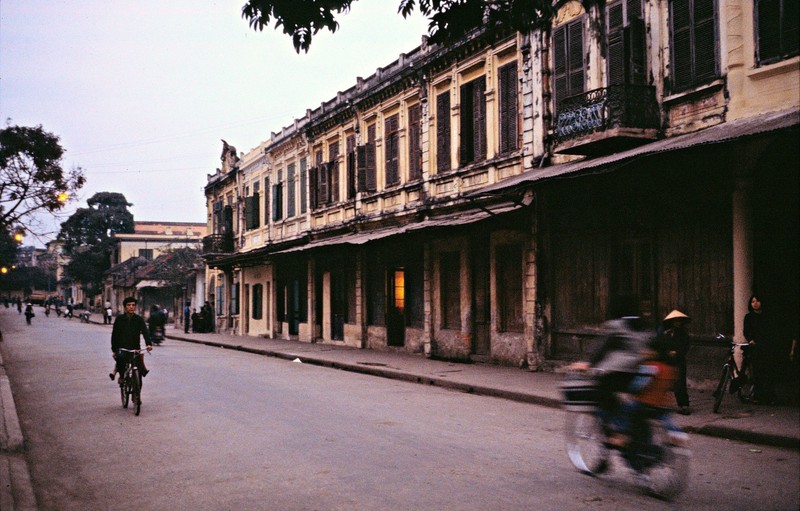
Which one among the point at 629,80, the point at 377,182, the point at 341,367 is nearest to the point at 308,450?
the point at 629,80

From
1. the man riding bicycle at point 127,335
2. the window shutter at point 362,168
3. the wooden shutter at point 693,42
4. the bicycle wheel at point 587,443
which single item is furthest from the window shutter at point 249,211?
the bicycle wheel at point 587,443

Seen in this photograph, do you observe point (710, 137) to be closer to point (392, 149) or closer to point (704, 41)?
point (704, 41)

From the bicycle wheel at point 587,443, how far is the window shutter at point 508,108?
1226cm

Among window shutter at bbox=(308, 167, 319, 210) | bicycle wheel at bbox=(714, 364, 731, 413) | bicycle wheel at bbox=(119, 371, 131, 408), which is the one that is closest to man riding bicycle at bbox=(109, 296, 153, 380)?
bicycle wheel at bbox=(119, 371, 131, 408)

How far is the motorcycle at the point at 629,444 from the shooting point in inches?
248

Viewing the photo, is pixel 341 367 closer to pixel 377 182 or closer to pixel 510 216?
pixel 510 216

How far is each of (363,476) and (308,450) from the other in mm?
1476

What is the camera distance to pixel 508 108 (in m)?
19.3

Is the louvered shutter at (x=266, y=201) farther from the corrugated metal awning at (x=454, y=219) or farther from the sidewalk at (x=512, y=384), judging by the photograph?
the corrugated metal awning at (x=454, y=219)

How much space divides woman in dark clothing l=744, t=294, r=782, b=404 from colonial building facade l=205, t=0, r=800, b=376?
1.16 metres

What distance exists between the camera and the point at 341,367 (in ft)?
68.4

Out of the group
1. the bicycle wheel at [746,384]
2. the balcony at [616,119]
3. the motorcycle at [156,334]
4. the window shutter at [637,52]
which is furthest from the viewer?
the motorcycle at [156,334]

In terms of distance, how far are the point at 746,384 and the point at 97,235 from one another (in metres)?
88.9

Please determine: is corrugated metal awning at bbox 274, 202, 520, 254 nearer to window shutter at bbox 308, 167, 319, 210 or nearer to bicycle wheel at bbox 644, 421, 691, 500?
window shutter at bbox 308, 167, 319, 210
